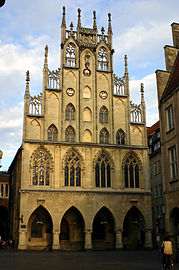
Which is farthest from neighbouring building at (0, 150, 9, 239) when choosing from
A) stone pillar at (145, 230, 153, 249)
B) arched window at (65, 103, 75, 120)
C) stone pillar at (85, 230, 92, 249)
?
stone pillar at (145, 230, 153, 249)

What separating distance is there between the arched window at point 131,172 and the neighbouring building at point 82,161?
10 cm

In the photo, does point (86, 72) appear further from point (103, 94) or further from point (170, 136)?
point (170, 136)

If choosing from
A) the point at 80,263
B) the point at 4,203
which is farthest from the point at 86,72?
the point at 4,203

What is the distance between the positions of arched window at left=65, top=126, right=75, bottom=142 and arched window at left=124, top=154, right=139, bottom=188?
6.24 metres

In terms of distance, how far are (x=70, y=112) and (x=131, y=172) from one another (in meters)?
9.02

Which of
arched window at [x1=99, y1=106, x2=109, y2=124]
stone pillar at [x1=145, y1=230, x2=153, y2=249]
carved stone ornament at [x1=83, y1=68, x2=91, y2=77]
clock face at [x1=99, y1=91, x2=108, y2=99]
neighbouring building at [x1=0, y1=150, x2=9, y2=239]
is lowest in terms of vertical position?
stone pillar at [x1=145, y1=230, x2=153, y2=249]

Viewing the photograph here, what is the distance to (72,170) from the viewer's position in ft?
110

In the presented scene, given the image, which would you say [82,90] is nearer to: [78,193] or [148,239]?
[78,193]

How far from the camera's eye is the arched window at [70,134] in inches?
1353

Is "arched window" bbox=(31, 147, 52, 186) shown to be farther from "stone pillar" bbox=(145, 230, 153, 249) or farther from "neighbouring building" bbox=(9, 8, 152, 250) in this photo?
"stone pillar" bbox=(145, 230, 153, 249)

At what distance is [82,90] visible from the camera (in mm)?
36062

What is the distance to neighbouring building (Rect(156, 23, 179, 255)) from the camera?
20.1m

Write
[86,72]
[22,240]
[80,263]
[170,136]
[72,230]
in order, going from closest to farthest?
1. [80,263]
2. [170,136]
3. [22,240]
4. [72,230]
5. [86,72]

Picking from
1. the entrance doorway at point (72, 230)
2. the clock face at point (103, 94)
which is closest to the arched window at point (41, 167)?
the entrance doorway at point (72, 230)
